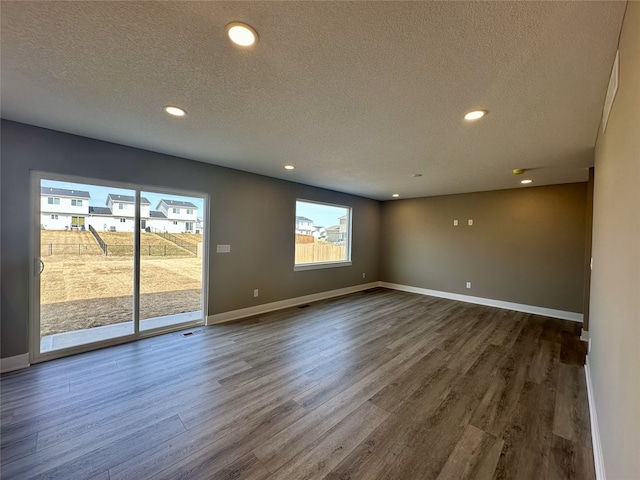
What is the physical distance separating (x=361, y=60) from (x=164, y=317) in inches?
158

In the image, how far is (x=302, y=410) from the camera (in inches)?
81.3

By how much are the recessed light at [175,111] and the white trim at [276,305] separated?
113 inches

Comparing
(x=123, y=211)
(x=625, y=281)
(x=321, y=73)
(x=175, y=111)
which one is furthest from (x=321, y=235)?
(x=625, y=281)

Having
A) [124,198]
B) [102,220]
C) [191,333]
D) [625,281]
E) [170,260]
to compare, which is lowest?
[191,333]

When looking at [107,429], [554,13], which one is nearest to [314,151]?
[554,13]

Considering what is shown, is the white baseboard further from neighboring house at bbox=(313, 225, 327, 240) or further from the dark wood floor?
neighboring house at bbox=(313, 225, 327, 240)

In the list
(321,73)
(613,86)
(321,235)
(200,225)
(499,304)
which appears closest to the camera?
(613,86)

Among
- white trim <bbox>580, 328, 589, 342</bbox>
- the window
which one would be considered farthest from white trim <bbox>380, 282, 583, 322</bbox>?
the window

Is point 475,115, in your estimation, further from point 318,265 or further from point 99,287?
point 99,287

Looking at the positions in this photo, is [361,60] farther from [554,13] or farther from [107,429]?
[107,429]

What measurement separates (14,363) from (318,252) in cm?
451

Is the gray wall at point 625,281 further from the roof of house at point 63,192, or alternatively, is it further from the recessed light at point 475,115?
the roof of house at point 63,192

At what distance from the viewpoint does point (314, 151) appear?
126 inches

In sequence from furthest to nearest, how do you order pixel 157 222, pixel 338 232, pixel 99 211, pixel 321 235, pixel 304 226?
pixel 338 232
pixel 321 235
pixel 304 226
pixel 157 222
pixel 99 211
